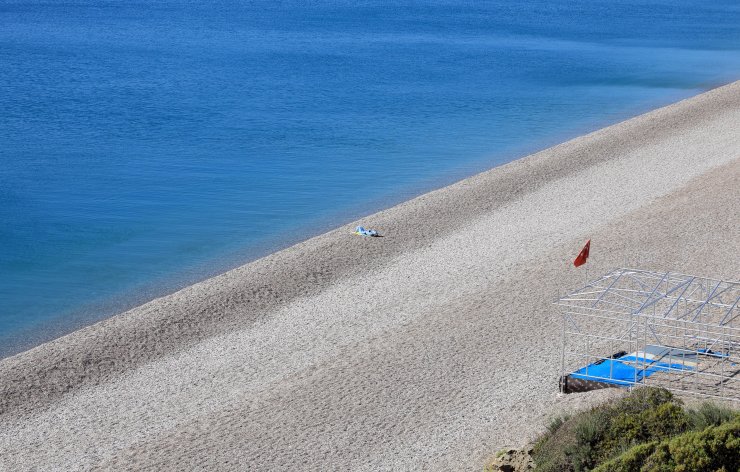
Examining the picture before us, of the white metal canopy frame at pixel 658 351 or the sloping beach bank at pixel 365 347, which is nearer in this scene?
the sloping beach bank at pixel 365 347

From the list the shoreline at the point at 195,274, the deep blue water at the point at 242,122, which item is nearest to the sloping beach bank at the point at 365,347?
the shoreline at the point at 195,274

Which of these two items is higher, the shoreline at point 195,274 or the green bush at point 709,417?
the shoreline at point 195,274

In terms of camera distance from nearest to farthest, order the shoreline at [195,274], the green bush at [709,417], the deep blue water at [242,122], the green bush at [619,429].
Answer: the green bush at [619,429] → the green bush at [709,417] → the shoreline at [195,274] → the deep blue water at [242,122]

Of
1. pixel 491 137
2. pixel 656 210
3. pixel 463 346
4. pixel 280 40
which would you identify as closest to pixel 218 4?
pixel 280 40

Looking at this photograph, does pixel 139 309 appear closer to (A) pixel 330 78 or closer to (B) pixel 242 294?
(B) pixel 242 294

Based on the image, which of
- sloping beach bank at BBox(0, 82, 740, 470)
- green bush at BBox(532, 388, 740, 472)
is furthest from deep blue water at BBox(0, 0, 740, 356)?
green bush at BBox(532, 388, 740, 472)

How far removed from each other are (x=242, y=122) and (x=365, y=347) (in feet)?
69.4

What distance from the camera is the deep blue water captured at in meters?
20.8

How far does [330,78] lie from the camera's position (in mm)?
43906

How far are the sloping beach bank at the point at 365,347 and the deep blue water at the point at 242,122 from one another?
2.69 metres

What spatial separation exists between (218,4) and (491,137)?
208 ft

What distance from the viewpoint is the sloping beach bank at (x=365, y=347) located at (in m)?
11.2

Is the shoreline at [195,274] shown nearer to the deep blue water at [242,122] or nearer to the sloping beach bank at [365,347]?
the deep blue water at [242,122]

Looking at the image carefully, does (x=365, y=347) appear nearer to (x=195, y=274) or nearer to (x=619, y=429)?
(x=619, y=429)
